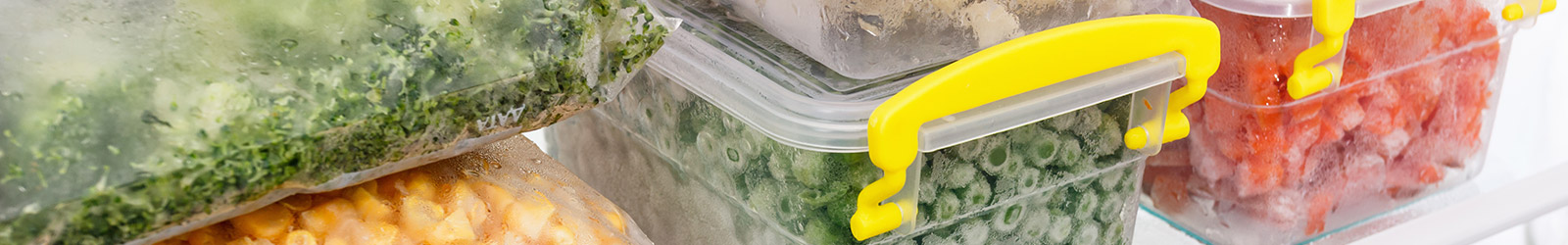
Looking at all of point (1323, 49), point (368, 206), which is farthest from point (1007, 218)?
point (368, 206)

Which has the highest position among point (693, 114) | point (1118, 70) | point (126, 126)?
point (1118, 70)

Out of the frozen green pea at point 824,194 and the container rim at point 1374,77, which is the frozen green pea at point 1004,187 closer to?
the frozen green pea at point 824,194

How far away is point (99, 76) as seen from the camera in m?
0.42

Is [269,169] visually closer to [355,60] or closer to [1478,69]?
[355,60]

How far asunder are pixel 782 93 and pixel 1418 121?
52 cm

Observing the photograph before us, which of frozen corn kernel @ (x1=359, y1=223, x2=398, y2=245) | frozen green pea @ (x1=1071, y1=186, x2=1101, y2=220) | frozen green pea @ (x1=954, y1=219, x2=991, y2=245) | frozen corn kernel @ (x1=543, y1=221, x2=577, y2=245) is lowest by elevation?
frozen corn kernel @ (x1=359, y1=223, x2=398, y2=245)

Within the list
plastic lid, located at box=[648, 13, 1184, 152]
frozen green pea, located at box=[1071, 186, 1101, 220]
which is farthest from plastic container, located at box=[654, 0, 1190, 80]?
frozen green pea, located at box=[1071, 186, 1101, 220]

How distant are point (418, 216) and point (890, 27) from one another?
0.74 feet

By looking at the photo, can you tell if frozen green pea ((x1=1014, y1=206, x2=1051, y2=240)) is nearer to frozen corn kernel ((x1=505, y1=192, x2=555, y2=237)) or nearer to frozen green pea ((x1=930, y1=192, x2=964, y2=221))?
frozen green pea ((x1=930, y1=192, x2=964, y2=221))

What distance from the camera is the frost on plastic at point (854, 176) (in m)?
0.57

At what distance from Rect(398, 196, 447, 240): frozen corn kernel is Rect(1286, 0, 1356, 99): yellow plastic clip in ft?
1.62

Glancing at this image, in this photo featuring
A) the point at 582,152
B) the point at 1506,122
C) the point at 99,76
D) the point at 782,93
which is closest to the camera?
the point at 99,76

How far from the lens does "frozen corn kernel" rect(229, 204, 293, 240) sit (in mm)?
492

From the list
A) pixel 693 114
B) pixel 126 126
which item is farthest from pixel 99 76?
pixel 693 114
